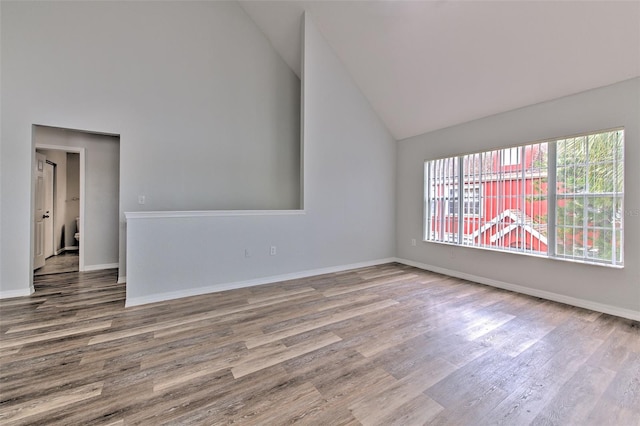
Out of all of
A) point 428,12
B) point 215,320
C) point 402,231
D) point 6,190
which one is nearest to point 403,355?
point 215,320

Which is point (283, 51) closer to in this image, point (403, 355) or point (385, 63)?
point (385, 63)

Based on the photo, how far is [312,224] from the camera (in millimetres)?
4039

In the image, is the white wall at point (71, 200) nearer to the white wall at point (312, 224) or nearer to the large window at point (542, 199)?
the white wall at point (312, 224)

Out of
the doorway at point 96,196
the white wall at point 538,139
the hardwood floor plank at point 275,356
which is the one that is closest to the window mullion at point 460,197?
the white wall at point 538,139

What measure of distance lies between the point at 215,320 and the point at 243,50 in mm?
4214

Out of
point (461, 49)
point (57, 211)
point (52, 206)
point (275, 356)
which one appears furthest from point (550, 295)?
point (57, 211)

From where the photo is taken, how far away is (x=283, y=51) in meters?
4.62

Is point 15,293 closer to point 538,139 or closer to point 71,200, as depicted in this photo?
point 71,200

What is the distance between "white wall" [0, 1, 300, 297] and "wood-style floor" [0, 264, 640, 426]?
5.13ft

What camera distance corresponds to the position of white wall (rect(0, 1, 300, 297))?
10.1 feet

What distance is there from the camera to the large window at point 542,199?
2701mm

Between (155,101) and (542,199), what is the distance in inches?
207

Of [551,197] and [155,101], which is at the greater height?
[155,101]

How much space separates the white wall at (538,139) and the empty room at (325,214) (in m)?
0.02
